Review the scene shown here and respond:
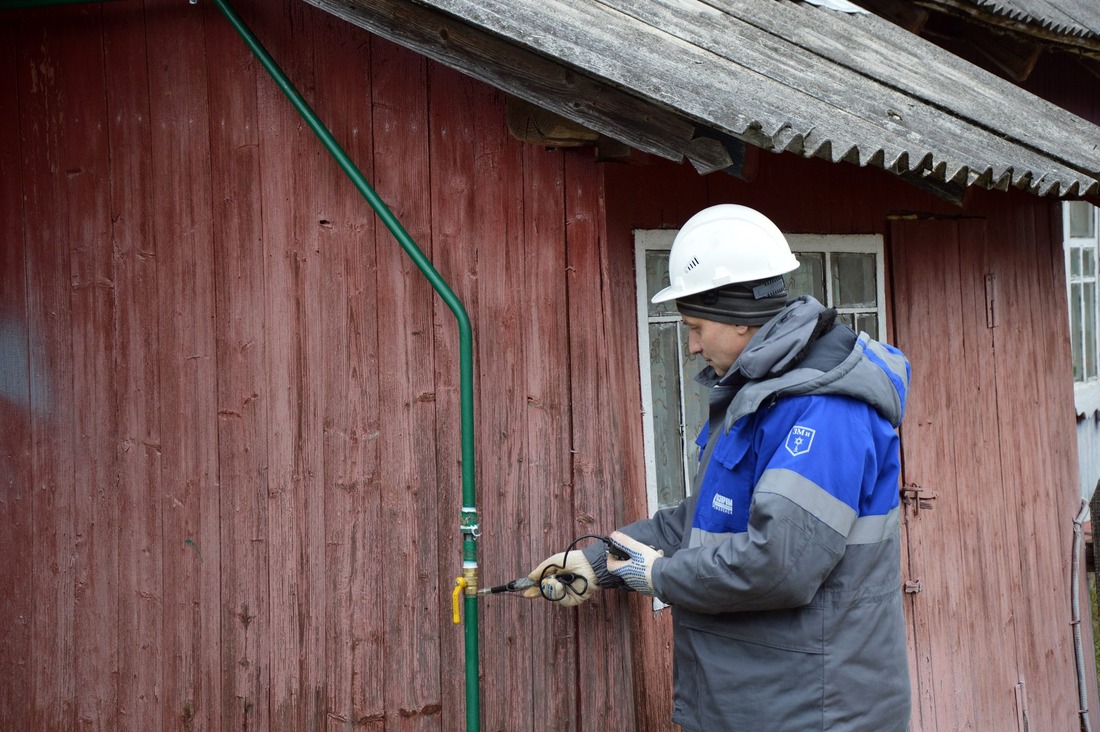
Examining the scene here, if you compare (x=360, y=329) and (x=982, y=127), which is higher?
(x=982, y=127)

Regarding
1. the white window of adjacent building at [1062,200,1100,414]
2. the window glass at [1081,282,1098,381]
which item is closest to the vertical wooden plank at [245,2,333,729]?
the white window of adjacent building at [1062,200,1100,414]

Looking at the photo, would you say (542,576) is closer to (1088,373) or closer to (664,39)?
(664,39)

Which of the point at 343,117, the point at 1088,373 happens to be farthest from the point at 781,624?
the point at 1088,373

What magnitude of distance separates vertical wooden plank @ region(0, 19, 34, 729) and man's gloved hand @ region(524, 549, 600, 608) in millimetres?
1818

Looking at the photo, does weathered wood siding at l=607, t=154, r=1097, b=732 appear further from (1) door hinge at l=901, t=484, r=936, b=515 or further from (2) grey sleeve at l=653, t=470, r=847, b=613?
(2) grey sleeve at l=653, t=470, r=847, b=613

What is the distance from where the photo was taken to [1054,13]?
5.35 m

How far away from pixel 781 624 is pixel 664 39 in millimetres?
1779

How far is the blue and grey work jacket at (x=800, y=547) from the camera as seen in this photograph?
2.51 meters

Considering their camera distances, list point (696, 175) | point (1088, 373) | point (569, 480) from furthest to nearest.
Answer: point (1088, 373)
point (696, 175)
point (569, 480)

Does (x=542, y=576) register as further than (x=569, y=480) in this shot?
No

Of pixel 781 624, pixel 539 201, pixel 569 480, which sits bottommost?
pixel 781 624

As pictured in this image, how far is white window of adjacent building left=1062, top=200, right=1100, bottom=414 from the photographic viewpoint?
7938mm

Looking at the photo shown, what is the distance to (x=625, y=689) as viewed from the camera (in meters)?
3.42

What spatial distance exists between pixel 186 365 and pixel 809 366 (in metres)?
2.04
